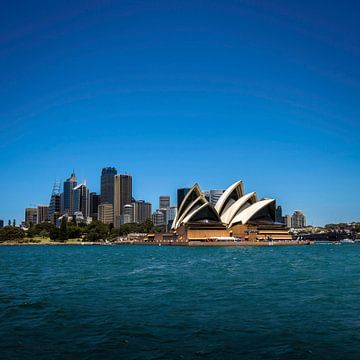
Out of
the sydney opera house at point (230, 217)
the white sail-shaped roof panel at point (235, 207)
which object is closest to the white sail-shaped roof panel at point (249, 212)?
the sydney opera house at point (230, 217)

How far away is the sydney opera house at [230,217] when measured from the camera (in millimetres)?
107000

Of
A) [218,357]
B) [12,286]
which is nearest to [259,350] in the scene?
[218,357]

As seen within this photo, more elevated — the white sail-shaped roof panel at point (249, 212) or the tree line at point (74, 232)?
the white sail-shaped roof panel at point (249, 212)

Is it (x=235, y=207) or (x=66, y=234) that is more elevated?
(x=235, y=207)

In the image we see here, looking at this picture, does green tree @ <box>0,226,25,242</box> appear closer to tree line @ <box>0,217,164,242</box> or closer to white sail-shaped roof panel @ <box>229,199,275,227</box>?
tree line @ <box>0,217,164,242</box>

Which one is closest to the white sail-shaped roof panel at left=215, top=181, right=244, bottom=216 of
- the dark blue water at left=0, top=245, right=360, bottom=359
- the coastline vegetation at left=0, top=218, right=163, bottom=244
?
the coastline vegetation at left=0, top=218, right=163, bottom=244

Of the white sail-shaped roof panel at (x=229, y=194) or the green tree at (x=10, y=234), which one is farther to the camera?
the green tree at (x=10, y=234)

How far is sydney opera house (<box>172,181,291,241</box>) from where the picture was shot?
10700 centimetres

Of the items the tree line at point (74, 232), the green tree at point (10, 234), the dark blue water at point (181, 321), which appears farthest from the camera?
the green tree at point (10, 234)

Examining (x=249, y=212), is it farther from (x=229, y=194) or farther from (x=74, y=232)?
(x=74, y=232)

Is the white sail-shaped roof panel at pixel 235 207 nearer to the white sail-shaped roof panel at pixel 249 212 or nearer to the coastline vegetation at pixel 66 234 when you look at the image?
the white sail-shaped roof panel at pixel 249 212

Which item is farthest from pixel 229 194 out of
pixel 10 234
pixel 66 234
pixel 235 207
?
pixel 10 234

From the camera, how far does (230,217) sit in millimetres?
109562

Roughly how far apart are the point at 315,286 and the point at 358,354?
12.1 metres
